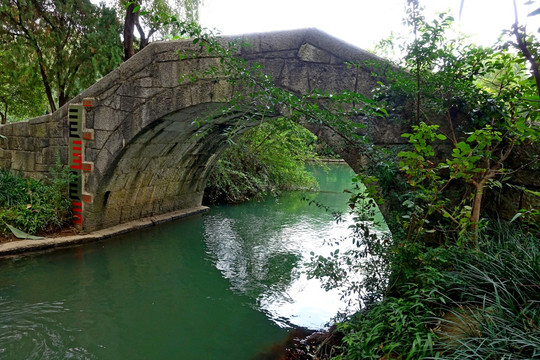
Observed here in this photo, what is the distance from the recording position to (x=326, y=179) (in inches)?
530

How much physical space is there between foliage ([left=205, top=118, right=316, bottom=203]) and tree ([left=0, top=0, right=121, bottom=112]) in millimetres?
3509

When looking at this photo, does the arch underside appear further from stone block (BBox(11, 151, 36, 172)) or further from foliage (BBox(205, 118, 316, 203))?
stone block (BBox(11, 151, 36, 172))

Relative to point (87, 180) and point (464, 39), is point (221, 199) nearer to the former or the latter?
point (87, 180)

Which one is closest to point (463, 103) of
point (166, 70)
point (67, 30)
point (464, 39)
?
point (464, 39)

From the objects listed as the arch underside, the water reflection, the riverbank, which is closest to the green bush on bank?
the water reflection

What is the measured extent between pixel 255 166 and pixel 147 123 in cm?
433

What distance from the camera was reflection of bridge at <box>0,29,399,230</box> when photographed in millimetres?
3680

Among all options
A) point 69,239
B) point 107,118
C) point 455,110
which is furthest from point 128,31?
point 455,110

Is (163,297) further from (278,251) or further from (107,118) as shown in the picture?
(107,118)

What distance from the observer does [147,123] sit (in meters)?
4.68

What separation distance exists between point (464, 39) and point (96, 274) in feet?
13.9

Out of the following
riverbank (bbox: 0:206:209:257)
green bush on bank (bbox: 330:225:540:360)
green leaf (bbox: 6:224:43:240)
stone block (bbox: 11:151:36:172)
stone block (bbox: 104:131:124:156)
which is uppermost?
stone block (bbox: 104:131:124:156)

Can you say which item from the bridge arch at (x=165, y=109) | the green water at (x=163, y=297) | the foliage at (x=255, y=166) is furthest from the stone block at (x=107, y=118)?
the foliage at (x=255, y=166)

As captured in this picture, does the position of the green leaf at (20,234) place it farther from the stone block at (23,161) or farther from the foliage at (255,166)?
the foliage at (255,166)
